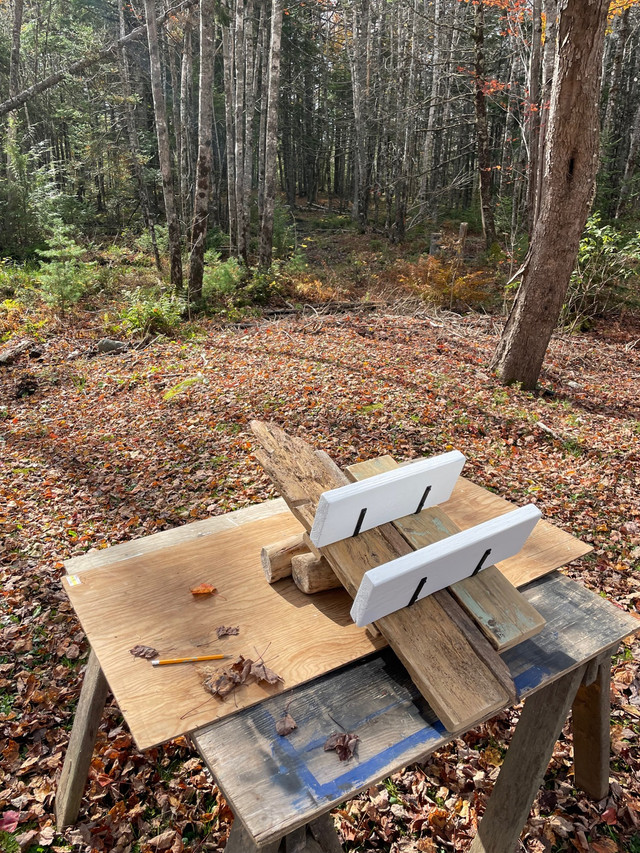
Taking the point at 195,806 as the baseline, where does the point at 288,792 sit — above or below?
above

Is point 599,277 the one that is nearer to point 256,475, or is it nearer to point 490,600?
point 256,475

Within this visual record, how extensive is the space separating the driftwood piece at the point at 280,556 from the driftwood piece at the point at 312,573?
34mm

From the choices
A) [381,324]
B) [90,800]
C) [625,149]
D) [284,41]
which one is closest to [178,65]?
[284,41]

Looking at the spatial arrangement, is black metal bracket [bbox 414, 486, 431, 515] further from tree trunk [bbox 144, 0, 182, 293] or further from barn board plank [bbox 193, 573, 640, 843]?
tree trunk [bbox 144, 0, 182, 293]

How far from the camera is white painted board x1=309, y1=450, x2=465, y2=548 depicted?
176 cm

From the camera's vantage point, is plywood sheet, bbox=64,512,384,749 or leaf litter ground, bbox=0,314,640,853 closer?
plywood sheet, bbox=64,512,384,749

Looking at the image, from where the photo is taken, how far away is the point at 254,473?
5.43 metres

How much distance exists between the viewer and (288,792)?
1382 mm

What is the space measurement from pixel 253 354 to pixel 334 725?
7707 millimetres

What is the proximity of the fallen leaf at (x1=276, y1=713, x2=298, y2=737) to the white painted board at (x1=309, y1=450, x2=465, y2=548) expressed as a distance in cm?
56

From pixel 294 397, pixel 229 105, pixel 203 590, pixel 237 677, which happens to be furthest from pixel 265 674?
pixel 229 105

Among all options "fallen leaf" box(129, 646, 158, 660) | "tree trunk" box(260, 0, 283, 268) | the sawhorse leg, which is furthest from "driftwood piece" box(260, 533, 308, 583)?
"tree trunk" box(260, 0, 283, 268)

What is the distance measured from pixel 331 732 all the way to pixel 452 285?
40.2 feet

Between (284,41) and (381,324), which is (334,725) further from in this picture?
(284,41)
